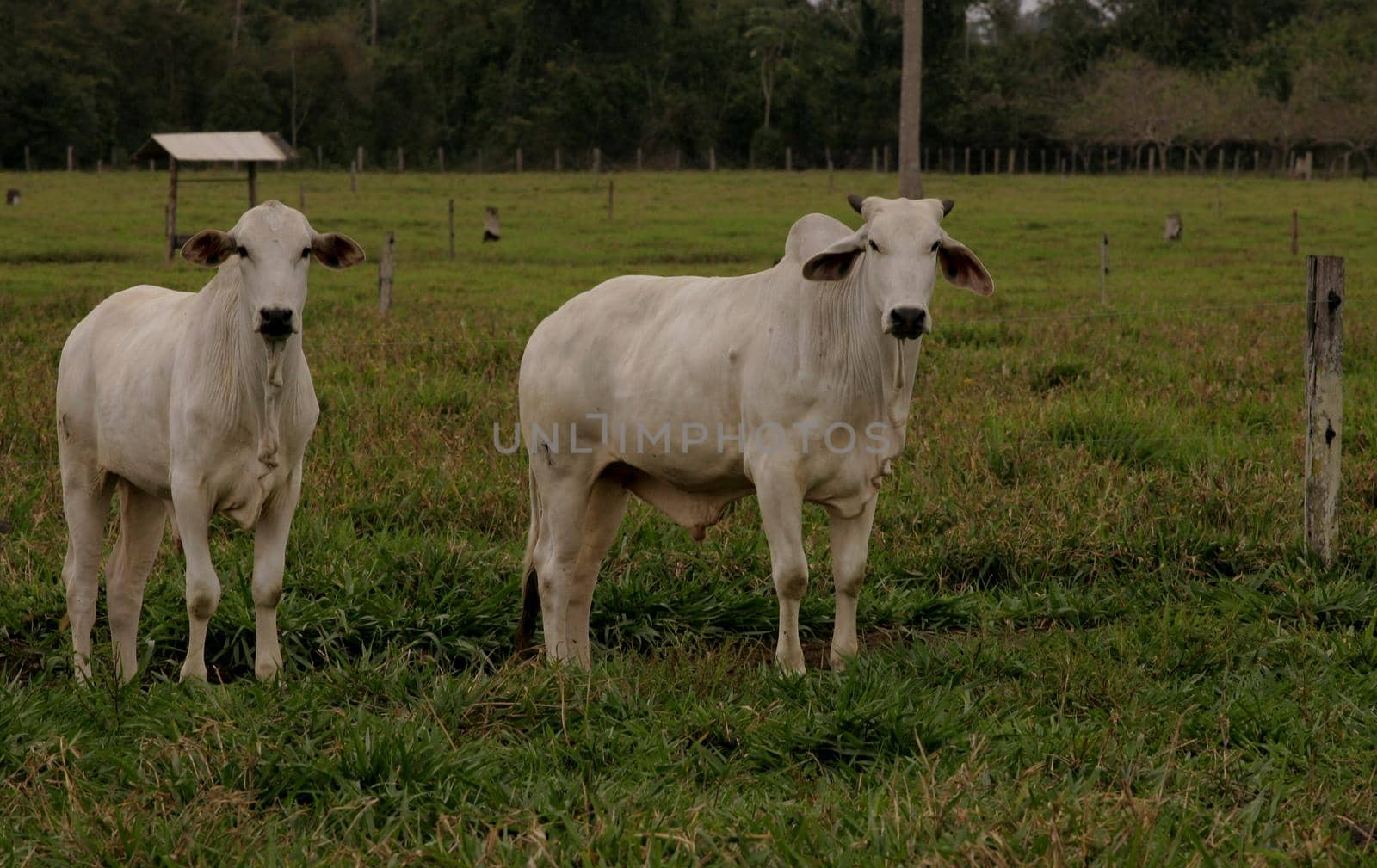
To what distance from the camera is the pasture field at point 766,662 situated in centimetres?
371

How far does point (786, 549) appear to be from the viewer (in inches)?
204

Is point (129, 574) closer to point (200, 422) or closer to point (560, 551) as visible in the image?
point (200, 422)

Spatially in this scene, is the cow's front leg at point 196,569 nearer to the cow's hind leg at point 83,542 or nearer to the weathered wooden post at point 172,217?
the cow's hind leg at point 83,542

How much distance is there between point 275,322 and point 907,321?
2.04 m

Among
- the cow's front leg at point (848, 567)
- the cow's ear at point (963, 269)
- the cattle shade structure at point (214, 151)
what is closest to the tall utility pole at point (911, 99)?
the cattle shade structure at point (214, 151)

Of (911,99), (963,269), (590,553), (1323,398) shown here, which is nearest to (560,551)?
(590,553)

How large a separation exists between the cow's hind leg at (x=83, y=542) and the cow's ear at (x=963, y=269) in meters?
3.25

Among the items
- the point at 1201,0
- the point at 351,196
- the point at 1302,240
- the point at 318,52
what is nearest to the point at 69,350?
the point at 1302,240

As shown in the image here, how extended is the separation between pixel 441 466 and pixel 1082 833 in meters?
4.67

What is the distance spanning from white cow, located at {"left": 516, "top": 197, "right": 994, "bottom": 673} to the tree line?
50.0 m

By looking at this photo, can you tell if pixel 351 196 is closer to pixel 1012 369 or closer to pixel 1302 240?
pixel 1302 240

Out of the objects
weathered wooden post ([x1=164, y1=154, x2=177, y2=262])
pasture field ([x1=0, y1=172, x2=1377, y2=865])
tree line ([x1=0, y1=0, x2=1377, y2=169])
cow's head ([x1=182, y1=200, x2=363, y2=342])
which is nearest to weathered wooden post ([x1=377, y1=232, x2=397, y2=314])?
pasture field ([x1=0, y1=172, x2=1377, y2=865])

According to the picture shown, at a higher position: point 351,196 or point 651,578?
point 351,196

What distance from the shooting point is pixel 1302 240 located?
81.1ft
